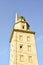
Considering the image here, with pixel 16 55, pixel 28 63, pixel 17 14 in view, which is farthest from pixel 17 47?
pixel 17 14

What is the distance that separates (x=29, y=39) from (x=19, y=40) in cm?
244

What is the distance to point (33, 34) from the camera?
3669cm

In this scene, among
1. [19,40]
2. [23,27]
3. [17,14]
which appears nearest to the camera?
[19,40]

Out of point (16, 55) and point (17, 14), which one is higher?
point (17, 14)

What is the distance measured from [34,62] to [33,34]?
7.56 m

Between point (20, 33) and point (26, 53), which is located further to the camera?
point (20, 33)

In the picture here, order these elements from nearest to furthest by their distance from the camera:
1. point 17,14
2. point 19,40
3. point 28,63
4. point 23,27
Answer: point 28,63 → point 19,40 → point 23,27 → point 17,14

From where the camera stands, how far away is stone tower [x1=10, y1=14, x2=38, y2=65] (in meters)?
31.6

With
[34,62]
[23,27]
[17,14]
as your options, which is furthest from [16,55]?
[17,14]

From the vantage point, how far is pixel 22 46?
3375 cm

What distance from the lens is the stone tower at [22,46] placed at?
31625 millimetres

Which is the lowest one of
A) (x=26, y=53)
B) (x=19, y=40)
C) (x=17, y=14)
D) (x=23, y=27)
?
(x=26, y=53)

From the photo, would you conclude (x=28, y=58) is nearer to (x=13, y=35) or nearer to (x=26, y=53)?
(x=26, y=53)

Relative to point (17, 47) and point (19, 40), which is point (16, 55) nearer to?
point (17, 47)
